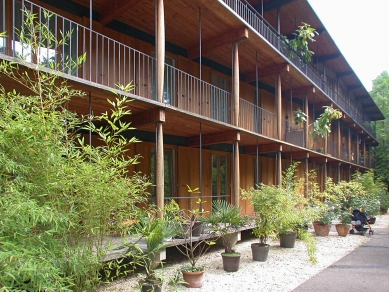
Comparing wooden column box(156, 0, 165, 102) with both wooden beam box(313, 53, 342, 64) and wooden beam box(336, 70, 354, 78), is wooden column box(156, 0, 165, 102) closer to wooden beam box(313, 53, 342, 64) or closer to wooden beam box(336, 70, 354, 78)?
wooden beam box(313, 53, 342, 64)

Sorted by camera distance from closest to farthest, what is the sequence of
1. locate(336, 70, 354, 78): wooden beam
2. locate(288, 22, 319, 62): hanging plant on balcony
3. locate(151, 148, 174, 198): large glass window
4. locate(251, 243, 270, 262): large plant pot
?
locate(251, 243, 270, 262): large plant pot < locate(151, 148, 174, 198): large glass window < locate(288, 22, 319, 62): hanging plant on balcony < locate(336, 70, 354, 78): wooden beam

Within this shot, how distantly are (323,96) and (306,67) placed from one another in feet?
8.71

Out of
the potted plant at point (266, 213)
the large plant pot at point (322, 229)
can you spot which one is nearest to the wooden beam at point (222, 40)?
the potted plant at point (266, 213)

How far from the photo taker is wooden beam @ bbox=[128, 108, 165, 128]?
23.2 feet

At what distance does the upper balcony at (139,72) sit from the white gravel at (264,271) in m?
3.47

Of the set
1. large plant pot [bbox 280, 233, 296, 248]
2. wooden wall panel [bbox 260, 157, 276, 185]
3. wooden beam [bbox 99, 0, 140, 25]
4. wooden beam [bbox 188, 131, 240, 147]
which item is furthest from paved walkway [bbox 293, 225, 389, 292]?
wooden beam [bbox 99, 0, 140, 25]

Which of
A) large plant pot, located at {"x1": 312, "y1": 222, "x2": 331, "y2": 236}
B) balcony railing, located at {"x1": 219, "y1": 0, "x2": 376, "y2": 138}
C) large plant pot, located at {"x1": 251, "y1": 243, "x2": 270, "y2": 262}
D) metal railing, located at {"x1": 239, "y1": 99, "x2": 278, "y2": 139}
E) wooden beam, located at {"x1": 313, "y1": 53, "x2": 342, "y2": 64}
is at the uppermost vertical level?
wooden beam, located at {"x1": 313, "y1": 53, "x2": 342, "y2": 64}

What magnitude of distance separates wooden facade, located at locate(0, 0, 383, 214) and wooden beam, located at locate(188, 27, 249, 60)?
0.10 ft

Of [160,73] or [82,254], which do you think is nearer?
[82,254]

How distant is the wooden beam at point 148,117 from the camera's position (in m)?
7.09

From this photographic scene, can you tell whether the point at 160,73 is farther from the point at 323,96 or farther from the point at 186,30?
the point at 323,96

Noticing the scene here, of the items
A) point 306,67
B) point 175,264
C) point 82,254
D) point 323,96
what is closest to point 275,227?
point 175,264

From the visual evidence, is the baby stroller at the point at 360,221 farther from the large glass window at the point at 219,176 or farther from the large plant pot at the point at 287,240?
the large glass window at the point at 219,176

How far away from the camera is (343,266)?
8.09 meters
